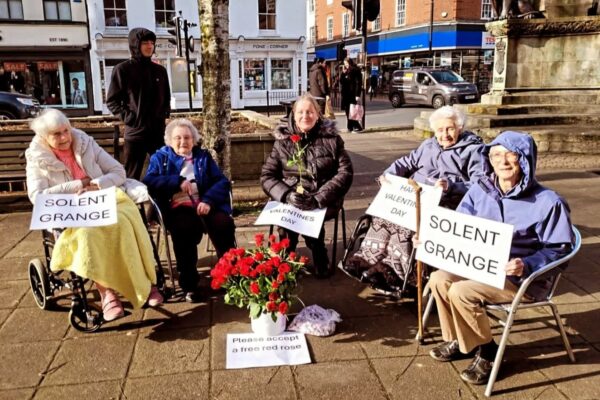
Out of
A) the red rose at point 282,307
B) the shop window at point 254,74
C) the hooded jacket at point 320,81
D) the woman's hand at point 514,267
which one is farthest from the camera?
the shop window at point 254,74

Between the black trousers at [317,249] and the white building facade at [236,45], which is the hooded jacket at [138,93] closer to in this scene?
the black trousers at [317,249]

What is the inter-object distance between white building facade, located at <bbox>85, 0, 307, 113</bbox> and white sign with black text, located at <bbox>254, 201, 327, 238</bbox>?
2385cm

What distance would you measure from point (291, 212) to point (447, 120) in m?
1.50

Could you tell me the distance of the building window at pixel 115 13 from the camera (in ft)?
90.9

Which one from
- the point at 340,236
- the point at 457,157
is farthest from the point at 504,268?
the point at 340,236

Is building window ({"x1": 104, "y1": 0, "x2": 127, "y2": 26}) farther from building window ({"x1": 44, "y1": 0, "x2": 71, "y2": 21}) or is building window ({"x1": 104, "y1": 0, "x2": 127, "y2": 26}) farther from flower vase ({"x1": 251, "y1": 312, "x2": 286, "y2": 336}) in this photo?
flower vase ({"x1": 251, "y1": 312, "x2": 286, "y2": 336})

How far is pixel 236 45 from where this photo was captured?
2978 centimetres

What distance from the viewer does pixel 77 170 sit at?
4230 mm

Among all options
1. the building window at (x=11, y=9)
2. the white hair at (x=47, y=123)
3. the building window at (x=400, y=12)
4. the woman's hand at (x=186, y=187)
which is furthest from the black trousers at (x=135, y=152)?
the building window at (x=400, y=12)

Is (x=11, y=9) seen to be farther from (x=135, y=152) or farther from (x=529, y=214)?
(x=529, y=214)

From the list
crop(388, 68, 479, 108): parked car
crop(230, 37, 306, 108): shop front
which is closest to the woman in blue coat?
crop(388, 68, 479, 108): parked car

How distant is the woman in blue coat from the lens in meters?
4.37

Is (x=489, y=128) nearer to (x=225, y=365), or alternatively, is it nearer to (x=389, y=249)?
(x=389, y=249)

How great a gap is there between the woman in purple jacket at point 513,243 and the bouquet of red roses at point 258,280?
94 centimetres
